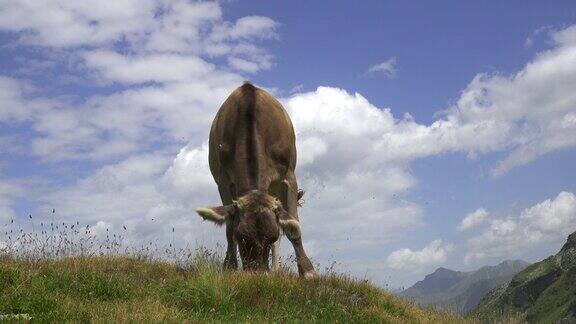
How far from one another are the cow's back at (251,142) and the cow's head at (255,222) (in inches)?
28.3

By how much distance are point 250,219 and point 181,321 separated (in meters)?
2.99

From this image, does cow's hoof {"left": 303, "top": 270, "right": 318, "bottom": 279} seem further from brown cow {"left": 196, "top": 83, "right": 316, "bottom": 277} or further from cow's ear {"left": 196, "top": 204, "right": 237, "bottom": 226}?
cow's ear {"left": 196, "top": 204, "right": 237, "bottom": 226}

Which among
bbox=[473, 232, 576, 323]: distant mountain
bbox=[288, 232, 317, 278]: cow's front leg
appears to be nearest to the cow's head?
bbox=[288, 232, 317, 278]: cow's front leg

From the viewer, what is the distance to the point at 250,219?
1016 cm

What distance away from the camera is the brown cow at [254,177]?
33.5ft

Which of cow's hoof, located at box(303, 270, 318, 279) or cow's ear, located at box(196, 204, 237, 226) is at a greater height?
cow's ear, located at box(196, 204, 237, 226)

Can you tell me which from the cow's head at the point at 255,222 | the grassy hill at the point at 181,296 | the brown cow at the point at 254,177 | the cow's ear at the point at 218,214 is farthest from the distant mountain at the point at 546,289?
the cow's ear at the point at 218,214

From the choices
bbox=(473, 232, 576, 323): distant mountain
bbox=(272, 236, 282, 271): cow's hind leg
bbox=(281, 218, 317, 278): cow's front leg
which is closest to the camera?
bbox=(272, 236, 282, 271): cow's hind leg

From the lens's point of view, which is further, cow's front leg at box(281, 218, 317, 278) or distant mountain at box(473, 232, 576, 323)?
distant mountain at box(473, 232, 576, 323)

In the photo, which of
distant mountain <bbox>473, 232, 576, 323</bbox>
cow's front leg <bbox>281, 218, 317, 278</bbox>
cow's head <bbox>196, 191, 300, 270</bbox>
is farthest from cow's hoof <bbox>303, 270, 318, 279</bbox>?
distant mountain <bbox>473, 232, 576, 323</bbox>

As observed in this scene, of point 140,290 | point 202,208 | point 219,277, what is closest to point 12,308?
point 140,290

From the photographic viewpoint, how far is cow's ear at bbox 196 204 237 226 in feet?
35.0

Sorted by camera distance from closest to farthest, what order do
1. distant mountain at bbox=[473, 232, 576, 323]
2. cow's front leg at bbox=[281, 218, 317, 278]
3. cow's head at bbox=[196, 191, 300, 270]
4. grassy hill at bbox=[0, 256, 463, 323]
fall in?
grassy hill at bbox=[0, 256, 463, 323]
cow's head at bbox=[196, 191, 300, 270]
cow's front leg at bbox=[281, 218, 317, 278]
distant mountain at bbox=[473, 232, 576, 323]

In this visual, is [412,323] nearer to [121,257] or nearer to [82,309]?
[82,309]
